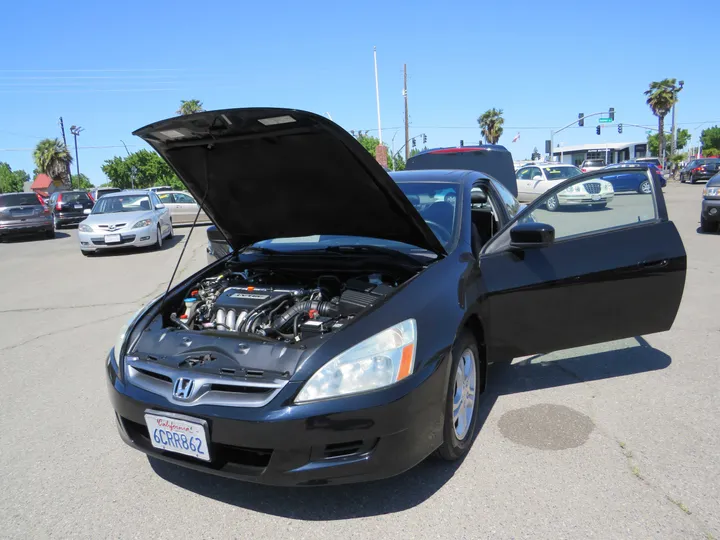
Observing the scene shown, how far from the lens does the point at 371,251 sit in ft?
11.8

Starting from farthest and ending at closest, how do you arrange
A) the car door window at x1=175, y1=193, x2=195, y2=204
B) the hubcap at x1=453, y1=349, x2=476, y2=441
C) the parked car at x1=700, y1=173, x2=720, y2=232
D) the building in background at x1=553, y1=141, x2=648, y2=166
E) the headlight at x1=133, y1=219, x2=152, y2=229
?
1. the building in background at x1=553, y1=141, x2=648, y2=166
2. the car door window at x1=175, y1=193, x2=195, y2=204
3. the headlight at x1=133, y1=219, x2=152, y2=229
4. the parked car at x1=700, y1=173, x2=720, y2=232
5. the hubcap at x1=453, y1=349, x2=476, y2=441

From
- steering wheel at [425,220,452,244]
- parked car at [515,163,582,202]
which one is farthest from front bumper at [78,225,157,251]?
parked car at [515,163,582,202]

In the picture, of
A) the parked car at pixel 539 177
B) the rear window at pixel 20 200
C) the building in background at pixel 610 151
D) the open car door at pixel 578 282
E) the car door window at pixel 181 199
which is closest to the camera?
the open car door at pixel 578 282

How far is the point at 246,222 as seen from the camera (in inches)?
161

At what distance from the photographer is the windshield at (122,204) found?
13516 millimetres

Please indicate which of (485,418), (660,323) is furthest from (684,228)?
(485,418)

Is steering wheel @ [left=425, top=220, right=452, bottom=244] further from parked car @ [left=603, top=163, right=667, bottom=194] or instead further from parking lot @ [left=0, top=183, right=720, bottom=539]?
parked car @ [left=603, top=163, right=667, bottom=194]

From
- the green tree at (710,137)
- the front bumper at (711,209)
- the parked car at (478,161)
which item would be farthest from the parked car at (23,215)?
the green tree at (710,137)

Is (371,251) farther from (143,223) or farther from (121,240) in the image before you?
(143,223)

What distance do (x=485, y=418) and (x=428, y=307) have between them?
46.1 inches

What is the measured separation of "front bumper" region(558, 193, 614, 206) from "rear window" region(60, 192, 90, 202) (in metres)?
21.2

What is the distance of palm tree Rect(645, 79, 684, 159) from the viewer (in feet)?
173

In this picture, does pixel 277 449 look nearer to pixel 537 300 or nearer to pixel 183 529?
pixel 183 529

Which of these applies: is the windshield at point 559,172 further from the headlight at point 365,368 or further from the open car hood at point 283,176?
the headlight at point 365,368
